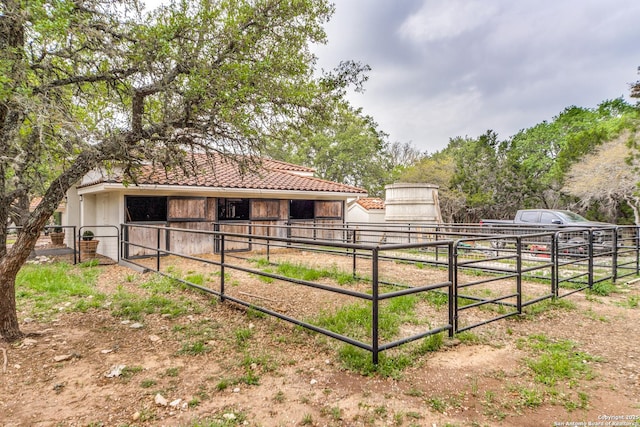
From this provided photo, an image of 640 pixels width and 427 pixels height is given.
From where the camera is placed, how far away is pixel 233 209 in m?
10.9

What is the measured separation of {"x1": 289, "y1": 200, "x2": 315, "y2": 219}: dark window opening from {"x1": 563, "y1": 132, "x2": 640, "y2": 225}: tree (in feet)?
40.2

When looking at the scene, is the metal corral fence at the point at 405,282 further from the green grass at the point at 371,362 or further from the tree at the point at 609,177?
the tree at the point at 609,177

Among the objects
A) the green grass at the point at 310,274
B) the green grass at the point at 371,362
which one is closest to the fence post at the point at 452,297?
the green grass at the point at 371,362

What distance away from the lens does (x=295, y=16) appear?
4.70 metres

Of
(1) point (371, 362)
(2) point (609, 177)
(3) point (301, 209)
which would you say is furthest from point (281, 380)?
(2) point (609, 177)

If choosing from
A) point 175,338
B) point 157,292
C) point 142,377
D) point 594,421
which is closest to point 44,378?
point 142,377

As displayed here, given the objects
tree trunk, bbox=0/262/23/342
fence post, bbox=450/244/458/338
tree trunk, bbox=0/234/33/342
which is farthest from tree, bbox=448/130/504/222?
tree trunk, bbox=0/262/23/342

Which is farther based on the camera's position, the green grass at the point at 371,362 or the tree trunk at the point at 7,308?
the tree trunk at the point at 7,308

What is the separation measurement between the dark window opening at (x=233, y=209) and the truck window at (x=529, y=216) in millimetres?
9032

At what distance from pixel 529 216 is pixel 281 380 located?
11014 mm

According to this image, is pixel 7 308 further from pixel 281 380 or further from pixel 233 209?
pixel 233 209

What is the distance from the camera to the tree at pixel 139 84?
126 inches

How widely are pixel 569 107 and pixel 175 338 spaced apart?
31.9 m

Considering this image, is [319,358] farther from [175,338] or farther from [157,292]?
[157,292]
